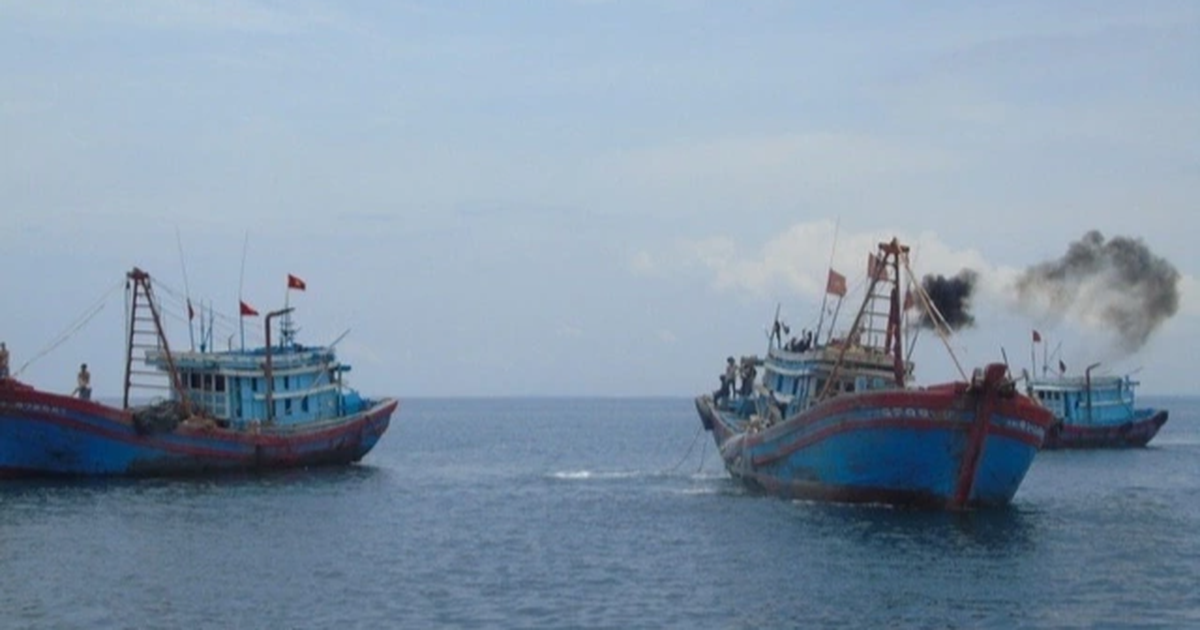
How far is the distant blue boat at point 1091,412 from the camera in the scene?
3654 inches

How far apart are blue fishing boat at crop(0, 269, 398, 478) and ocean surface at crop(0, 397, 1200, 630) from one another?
1157 mm

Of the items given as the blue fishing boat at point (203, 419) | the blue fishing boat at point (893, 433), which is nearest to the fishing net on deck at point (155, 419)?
the blue fishing boat at point (203, 419)

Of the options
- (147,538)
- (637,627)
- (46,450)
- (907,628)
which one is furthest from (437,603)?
(46,450)

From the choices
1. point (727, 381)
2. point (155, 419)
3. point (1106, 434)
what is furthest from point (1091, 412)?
point (155, 419)

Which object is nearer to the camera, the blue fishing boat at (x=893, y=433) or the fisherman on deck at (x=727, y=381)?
the blue fishing boat at (x=893, y=433)

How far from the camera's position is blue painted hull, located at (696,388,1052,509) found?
43.8 meters

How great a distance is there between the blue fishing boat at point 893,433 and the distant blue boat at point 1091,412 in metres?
39.6

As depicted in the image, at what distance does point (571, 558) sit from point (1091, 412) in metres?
62.0

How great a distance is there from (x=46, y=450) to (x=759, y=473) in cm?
2402

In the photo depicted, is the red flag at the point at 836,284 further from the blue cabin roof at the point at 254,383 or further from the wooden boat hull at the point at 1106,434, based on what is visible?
the wooden boat hull at the point at 1106,434

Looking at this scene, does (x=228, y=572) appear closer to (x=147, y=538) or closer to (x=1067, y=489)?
(x=147, y=538)

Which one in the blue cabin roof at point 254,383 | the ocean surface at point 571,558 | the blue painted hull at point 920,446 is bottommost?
the ocean surface at point 571,558

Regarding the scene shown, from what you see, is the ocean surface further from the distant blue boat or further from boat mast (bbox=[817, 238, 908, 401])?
the distant blue boat

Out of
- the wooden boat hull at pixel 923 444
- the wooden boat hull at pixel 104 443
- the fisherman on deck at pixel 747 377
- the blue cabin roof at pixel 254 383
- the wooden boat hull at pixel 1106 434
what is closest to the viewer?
the wooden boat hull at pixel 923 444
